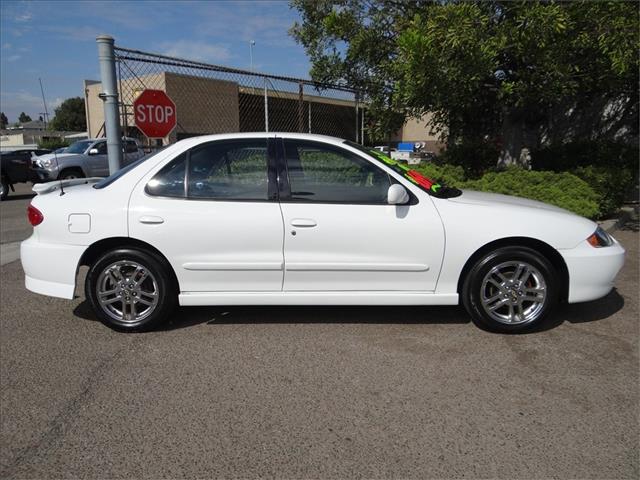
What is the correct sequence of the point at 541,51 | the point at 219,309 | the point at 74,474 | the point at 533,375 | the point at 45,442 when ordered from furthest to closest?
the point at 541,51 → the point at 219,309 → the point at 533,375 → the point at 45,442 → the point at 74,474

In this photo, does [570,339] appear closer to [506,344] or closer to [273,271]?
[506,344]

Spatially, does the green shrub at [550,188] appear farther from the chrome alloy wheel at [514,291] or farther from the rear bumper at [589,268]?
the chrome alloy wheel at [514,291]

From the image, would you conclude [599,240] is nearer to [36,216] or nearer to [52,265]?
[52,265]

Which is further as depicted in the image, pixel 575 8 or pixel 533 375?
pixel 575 8

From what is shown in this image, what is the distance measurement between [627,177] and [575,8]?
13.2 ft

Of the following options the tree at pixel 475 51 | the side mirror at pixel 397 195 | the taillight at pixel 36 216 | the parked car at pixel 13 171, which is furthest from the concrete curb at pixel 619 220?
the parked car at pixel 13 171

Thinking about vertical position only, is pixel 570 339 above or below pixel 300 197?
below

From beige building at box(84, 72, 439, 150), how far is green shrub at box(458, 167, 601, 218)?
2.73m

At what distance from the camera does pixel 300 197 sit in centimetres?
396

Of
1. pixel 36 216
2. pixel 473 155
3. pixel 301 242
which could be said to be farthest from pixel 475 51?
pixel 473 155

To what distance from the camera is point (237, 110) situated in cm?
2353

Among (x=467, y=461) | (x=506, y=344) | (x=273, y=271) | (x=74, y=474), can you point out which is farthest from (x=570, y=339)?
(x=74, y=474)

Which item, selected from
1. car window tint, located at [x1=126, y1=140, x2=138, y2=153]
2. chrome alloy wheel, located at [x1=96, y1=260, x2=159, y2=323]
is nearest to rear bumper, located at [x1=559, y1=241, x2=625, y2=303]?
chrome alloy wheel, located at [x1=96, y1=260, x2=159, y2=323]

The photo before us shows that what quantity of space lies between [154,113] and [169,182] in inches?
129
